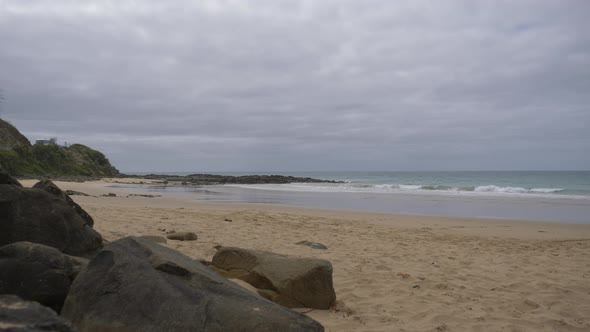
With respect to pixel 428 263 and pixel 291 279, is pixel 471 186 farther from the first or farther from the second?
pixel 291 279

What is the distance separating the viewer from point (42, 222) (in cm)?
498

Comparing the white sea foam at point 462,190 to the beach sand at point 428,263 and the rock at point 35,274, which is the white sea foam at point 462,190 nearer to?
the beach sand at point 428,263

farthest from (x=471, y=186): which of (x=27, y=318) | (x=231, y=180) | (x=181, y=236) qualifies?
(x=27, y=318)

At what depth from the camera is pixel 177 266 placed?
3961mm

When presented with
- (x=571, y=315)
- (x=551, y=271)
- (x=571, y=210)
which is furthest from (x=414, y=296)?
(x=571, y=210)

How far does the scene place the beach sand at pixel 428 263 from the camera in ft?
17.6

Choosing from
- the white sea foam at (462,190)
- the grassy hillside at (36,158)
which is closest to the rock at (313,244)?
the white sea foam at (462,190)

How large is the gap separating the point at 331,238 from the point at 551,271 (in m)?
4.68

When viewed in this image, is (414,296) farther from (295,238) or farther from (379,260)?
(295,238)

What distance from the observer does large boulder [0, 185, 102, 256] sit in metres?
4.80

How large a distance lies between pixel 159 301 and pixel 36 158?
5046 centimetres

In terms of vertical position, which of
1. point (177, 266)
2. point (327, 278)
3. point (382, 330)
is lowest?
point (382, 330)

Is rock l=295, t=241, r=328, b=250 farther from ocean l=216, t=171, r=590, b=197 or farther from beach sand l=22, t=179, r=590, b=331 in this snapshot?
ocean l=216, t=171, r=590, b=197

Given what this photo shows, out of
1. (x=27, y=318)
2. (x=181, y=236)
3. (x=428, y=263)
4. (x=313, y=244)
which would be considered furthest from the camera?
→ (x=313, y=244)
